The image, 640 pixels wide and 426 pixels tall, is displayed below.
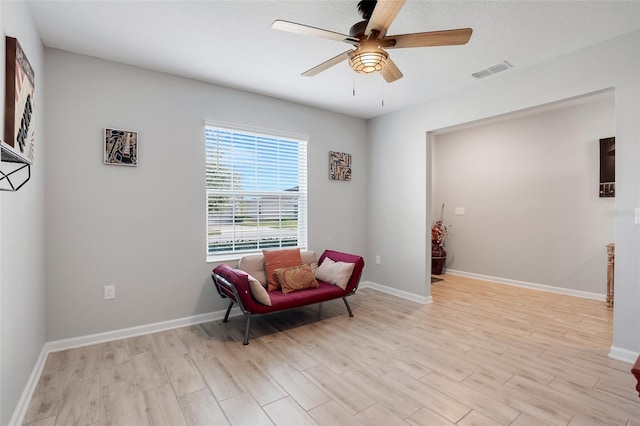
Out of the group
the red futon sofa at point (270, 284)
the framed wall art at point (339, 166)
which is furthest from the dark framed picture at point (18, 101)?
the framed wall art at point (339, 166)

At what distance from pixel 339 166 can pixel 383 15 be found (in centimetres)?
292

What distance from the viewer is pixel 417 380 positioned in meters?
2.25

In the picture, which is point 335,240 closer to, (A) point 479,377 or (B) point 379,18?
(A) point 479,377

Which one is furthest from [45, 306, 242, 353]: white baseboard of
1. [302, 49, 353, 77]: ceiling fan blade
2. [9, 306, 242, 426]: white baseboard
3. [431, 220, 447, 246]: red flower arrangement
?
[431, 220, 447, 246]: red flower arrangement

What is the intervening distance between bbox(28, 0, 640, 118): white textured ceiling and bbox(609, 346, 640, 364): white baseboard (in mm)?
2533

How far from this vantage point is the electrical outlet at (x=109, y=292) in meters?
2.91

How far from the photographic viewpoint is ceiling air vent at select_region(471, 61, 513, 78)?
3.01 meters

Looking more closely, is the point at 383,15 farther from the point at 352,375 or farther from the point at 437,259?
the point at 437,259

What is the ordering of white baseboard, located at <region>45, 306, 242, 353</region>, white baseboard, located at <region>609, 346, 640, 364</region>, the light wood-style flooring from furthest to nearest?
white baseboard, located at <region>45, 306, 242, 353</region> → white baseboard, located at <region>609, 346, 640, 364</region> → the light wood-style flooring

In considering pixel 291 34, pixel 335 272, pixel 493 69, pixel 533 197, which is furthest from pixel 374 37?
pixel 533 197

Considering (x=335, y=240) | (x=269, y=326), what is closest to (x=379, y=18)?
(x=269, y=326)

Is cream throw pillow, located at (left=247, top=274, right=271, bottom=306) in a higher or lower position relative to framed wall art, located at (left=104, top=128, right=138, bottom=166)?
lower

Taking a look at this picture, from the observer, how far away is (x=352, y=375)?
2.32 metres

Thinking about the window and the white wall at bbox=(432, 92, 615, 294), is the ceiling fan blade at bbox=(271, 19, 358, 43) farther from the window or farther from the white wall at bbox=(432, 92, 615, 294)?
the white wall at bbox=(432, 92, 615, 294)
